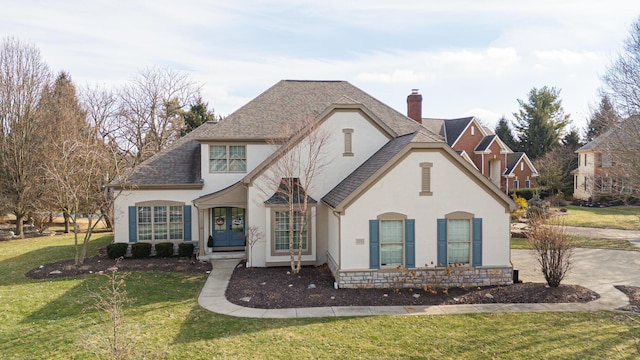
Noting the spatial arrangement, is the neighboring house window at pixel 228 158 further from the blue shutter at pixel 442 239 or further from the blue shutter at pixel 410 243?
the blue shutter at pixel 442 239

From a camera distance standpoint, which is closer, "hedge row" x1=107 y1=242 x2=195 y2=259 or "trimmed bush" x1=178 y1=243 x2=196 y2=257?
"hedge row" x1=107 y1=242 x2=195 y2=259

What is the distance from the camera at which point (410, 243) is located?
13.6 m

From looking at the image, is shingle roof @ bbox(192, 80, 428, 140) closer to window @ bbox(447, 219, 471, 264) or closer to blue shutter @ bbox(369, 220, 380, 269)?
blue shutter @ bbox(369, 220, 380, 269)

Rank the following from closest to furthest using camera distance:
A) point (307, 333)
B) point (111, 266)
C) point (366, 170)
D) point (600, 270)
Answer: point (307, 333) → point (366, 170) → point (600, 270) → point (111, 266)

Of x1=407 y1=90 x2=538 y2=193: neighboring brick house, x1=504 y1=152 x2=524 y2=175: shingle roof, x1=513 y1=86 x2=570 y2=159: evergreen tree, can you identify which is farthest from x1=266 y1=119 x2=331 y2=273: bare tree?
x1=513 y1=86 x2=570 y2=159: evergreen tree

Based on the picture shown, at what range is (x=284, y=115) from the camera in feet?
66.4

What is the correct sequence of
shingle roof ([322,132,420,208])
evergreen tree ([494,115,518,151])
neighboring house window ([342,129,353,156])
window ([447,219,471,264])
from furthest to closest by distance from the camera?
evergreen tree ([494,115,518,151]) → neighboring house window ([342,129,353,156]) → shingle roof ([322,132,420,208]) → window ([447,219,471,264])

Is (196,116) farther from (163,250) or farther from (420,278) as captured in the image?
(420,278)

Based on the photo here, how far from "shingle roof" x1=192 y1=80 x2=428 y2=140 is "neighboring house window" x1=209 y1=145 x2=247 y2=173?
2.28 ft

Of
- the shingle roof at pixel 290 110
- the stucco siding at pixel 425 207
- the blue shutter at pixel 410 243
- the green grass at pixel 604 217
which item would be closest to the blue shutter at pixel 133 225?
the shingle roof at pixel 290 110

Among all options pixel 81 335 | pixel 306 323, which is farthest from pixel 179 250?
pixel 306 323

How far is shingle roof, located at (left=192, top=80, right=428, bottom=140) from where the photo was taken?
63.0 ft

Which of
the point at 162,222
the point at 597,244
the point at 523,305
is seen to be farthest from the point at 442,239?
the point at 597,244

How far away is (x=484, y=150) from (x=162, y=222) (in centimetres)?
3495
